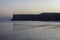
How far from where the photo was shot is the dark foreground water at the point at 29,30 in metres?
1.76

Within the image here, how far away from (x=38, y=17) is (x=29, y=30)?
0.76 feet

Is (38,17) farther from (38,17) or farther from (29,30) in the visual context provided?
(29,30)

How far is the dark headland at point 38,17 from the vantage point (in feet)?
5.76

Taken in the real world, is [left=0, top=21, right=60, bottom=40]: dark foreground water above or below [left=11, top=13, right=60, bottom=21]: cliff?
below

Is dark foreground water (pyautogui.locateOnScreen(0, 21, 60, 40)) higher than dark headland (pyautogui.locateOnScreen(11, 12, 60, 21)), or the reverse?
dark headland (pyautogui.locateOnScreen(11, 12, 60, 21))

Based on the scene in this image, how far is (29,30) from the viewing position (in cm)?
182

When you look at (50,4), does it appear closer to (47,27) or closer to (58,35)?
(47,27)

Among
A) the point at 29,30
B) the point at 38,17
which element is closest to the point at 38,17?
the point at 38,17

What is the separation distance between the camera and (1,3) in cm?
180

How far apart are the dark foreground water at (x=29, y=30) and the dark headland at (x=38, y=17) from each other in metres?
0.06

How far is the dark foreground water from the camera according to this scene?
176 cm

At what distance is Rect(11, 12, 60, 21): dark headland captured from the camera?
1757mm

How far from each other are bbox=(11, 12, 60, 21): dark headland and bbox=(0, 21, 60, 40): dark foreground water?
6cm

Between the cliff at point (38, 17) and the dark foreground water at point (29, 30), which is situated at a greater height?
the cliff at point (38, 17)
